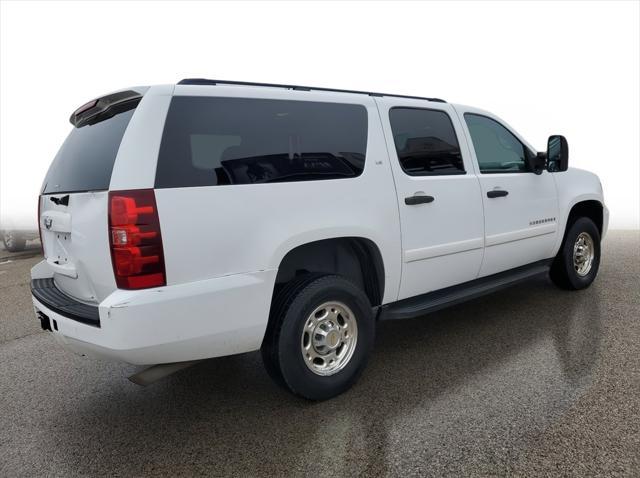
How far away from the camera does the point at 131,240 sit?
7.18ft

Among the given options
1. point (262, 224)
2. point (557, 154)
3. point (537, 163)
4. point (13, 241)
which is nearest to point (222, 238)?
point (262, 224)

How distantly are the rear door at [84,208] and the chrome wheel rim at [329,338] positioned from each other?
3.88 ft

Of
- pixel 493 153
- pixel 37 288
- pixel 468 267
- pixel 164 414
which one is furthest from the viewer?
pixel 493 153

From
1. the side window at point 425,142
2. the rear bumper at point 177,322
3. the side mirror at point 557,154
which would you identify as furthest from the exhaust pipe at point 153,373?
the side mirror at point 557,154

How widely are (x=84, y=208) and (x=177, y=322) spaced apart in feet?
2.68

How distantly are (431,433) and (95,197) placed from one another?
217cm

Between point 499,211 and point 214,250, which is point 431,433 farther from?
point 499,211

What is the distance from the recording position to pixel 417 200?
3236 millimetres

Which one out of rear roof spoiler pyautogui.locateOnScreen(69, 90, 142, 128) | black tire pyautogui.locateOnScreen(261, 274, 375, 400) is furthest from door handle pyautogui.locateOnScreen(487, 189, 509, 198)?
rear roof spoiler pyautogui.locateOnScreen(69, 90, 142, 128)

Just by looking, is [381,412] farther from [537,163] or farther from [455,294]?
[537,163]

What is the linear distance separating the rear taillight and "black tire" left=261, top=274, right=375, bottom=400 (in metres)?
0.79

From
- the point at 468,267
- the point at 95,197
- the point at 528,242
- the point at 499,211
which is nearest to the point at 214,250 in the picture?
the point at 95,197

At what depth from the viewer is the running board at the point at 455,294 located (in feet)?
10.8

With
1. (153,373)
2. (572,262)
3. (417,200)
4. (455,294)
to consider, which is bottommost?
(572,262)
